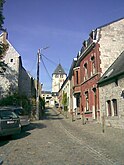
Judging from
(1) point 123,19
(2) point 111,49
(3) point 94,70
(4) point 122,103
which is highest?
(1) point 123,19

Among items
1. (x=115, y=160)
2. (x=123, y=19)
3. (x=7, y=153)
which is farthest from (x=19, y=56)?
(x=115, y=160)

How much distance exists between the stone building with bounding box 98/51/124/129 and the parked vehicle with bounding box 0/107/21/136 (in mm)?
7039

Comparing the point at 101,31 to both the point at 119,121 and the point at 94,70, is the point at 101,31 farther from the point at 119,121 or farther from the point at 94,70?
the point at 119,121

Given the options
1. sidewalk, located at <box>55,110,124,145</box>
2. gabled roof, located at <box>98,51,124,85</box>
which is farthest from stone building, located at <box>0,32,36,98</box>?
sidewalk, located at <box>55,110,124,145</box>

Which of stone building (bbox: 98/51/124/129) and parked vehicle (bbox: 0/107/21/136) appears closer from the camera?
parked vehicle (bbox: 0/107/21/136)

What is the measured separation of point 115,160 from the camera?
283 inches

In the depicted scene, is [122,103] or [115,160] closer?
[115,160]

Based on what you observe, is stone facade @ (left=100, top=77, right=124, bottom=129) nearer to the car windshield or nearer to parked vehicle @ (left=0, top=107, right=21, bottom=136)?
parked vehicle @ (left=0, top=107, right=21, bottom=136)

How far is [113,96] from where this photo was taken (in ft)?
59.0

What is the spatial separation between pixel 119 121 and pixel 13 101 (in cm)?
1319

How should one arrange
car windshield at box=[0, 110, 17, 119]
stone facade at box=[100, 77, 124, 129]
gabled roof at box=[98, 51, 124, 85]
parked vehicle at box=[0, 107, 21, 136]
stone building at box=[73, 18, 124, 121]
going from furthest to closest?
stone building at box=[73, 18, 124, 121] → gabled roof at box=[98, 51, 124, 85] → stone facade at box=[100, 77, 124, 129] → car windshield at box=[0, 110, 17, 119] → parked vehicle at box=[0, 107, 21, 136]

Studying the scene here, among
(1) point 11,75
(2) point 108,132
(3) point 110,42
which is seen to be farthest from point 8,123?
(1) point 11,75

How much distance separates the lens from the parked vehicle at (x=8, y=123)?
1135cm

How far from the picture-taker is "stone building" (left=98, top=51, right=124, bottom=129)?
16.6 meters
